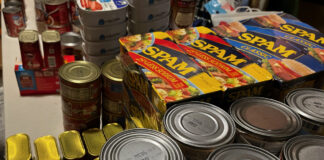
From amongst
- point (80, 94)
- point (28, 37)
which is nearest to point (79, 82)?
point (80, 94)

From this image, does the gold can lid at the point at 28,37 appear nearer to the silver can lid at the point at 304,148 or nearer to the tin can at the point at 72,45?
the tin can at the point at 72,45

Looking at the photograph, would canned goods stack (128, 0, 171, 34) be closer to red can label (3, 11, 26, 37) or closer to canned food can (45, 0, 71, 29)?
canned food can (45, 0, 71, 29)

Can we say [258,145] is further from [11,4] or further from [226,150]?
A: [11,4]

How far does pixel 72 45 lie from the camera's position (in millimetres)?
1426

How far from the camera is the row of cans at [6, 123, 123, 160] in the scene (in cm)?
97

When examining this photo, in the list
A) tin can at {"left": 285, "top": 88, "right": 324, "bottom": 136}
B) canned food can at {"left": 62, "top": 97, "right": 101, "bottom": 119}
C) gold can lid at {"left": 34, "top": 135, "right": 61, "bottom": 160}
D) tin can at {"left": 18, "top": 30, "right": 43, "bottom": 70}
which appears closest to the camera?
tin can at {"left": 285, "top": 88, "right": 324, "bottom": 136}

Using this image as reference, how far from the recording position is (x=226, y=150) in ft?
2.17

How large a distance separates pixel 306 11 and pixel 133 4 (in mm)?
1780

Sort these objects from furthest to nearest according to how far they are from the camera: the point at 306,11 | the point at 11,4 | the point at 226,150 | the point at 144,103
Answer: the point at 306,11 < the point at 11,4 < the point at 144,103 < the point at 226,150

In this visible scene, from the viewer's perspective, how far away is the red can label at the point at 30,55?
4.07 feet

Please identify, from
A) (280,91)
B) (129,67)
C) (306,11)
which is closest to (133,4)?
(129,67)

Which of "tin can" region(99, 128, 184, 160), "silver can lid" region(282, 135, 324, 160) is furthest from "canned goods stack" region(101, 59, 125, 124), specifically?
"silver can lid" region(282, 135, 324, 160)

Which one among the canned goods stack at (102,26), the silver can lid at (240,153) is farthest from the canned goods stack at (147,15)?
the silver can lid at (240,153)

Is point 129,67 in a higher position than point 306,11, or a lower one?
higher
